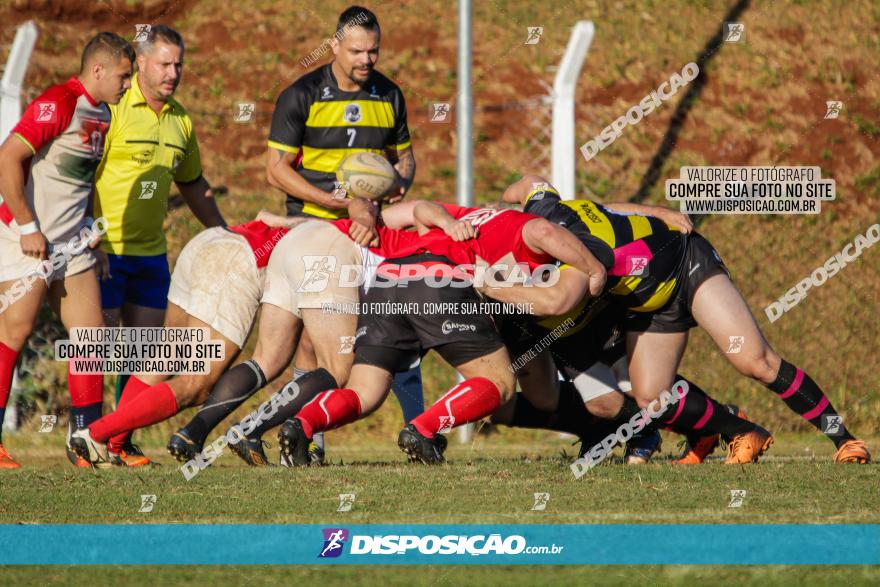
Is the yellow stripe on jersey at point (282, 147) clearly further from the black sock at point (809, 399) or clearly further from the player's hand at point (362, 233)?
the black sock at point (809, 399)

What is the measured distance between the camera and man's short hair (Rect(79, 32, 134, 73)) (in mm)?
7852

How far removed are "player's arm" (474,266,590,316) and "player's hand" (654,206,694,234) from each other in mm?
966

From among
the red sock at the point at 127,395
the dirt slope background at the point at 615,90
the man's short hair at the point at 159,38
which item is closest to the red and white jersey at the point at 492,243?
the red sock at the point at 127,395

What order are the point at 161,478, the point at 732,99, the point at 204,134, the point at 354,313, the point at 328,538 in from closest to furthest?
the point at 328,538
the point at 161,478
the point at 354,313
the point at 204,134
the point at 732,99

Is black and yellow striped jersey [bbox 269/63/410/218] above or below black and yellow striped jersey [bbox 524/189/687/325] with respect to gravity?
above

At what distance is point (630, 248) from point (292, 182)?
7.78 feet

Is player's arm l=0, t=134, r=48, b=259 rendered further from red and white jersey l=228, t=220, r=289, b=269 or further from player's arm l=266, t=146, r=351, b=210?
player's arm l=266, t=146, r=351, b=210

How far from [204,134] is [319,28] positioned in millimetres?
2867

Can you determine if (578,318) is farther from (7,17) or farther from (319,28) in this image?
(7,17)

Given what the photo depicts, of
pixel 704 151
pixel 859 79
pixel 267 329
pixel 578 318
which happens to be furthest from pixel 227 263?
pixel 859 79

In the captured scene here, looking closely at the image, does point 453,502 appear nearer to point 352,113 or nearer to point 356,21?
point 352,113

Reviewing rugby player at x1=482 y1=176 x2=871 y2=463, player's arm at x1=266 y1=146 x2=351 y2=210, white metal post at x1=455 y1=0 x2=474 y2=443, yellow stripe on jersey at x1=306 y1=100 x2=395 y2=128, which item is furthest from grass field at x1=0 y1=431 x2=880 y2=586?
white metal post at x1=455 y1=0 x2=474 y2=443

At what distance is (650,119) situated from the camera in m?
16.6

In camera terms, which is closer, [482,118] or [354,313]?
[354,313]
